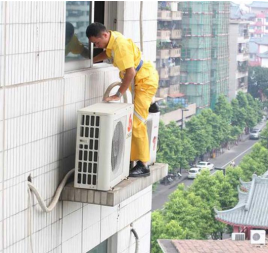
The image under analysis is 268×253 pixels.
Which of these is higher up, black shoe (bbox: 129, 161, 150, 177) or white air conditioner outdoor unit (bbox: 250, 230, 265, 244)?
black shoe (bbox: 129, 161, 150, 177)

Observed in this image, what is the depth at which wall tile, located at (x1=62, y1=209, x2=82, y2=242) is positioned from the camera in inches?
141

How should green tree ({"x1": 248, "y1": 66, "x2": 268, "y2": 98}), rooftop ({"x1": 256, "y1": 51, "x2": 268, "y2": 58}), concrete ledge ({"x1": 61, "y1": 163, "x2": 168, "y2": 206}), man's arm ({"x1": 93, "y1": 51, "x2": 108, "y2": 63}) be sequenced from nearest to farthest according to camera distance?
concrete ledge ({"x1": 61, "y1": 163, "x2": 168, "y2": 206}), man's arm ({"x1": 93, "y1": 51, "x2": 108, "y2": 63}), green tree ({"x1": 248, "y1": 66, "x2": 268, "y2": 98}), rooftop ({"x1": 256, "y1": 51, "x2": 268, "y2": 58})

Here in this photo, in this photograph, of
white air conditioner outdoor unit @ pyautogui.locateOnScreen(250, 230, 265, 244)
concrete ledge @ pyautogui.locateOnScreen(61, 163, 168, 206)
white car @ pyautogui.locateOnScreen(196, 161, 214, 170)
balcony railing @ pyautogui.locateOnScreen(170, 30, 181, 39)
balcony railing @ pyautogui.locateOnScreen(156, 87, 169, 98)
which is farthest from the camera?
balcony railing @ pyautogui.locateOnScreen(170, 30, 181, 39)

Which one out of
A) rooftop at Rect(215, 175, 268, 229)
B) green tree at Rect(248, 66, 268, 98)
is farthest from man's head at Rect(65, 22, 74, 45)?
green tree at Rect(248, 66, 268, 98)

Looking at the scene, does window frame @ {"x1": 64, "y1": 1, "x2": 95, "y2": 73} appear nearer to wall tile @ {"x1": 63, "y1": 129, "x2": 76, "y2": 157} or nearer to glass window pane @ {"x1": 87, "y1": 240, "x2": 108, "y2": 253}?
wall tile @ {"x1": 63, "y1": 129, "x2": 76, "y2": 157}

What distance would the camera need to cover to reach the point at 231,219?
2662cm

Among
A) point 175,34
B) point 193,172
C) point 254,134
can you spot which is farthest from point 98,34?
point 254,134

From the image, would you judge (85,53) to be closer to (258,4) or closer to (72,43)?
(72,43)

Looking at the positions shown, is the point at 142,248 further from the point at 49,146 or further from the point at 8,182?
the point at 8,182

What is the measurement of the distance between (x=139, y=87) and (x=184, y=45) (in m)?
53.8

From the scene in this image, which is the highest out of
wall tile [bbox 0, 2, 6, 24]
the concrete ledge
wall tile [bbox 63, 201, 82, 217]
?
wall tile [bbox 0, 2, 6, 24]

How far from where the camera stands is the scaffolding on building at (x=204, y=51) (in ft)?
188

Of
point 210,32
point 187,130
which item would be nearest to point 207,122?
point 187,130

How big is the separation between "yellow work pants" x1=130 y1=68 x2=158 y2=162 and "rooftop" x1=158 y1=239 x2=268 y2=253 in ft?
46.2
